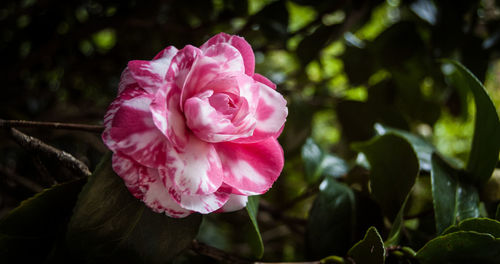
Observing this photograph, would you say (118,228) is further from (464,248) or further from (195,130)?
→ (464,248)

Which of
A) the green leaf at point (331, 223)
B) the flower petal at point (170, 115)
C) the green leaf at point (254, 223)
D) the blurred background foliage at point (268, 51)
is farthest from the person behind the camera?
the blurred background foliage at point (268, 51)

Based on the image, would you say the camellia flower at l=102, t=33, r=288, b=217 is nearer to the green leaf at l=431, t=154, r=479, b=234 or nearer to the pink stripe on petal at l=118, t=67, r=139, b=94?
the pink stripe on petal at l=118, t=67, r=139, b=94

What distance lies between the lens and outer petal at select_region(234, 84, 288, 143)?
1.18 ft

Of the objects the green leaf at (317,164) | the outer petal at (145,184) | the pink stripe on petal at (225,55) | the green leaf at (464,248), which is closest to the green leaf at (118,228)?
the outer petal at (145,184)

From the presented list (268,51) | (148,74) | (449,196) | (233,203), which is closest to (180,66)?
(148,74)

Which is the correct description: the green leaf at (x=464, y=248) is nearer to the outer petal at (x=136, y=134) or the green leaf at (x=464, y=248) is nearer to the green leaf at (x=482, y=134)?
the green leaf at (x=482, y=134)

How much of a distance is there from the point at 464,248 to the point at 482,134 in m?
0.19

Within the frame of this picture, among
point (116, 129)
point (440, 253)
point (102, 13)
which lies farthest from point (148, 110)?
point (102, 13)

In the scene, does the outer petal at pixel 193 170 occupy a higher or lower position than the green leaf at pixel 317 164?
higher

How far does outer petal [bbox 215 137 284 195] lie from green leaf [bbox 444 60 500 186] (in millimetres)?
307

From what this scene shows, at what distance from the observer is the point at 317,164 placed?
0.73 metres

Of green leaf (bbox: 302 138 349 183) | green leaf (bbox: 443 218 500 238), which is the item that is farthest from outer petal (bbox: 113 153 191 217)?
green leaf (bbox: 302 138 349 183)

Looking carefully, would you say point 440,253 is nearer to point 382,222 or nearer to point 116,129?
point 382,222

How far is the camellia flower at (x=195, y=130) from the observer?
1.00 feet
